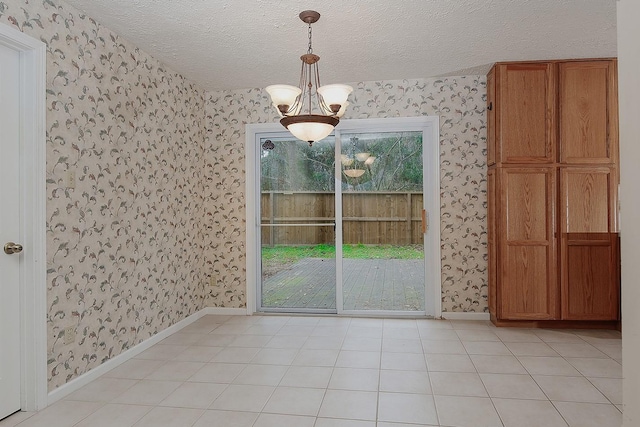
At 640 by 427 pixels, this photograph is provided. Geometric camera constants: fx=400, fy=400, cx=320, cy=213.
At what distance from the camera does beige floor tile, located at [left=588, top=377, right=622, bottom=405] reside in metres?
2.38

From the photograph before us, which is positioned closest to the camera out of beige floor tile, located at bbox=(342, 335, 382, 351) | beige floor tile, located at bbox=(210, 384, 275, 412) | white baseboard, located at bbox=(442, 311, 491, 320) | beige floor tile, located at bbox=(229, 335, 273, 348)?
beige floor tile, located at bbox=(210, 384, 275, 412)

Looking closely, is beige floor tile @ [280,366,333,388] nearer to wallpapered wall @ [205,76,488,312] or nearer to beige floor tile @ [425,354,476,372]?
beige floor tile @ [425,354,476,372]

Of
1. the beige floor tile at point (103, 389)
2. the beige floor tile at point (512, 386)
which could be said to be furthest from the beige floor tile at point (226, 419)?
the beige floor tile at point (512, 386)

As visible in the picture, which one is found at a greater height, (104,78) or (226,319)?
(104,78)

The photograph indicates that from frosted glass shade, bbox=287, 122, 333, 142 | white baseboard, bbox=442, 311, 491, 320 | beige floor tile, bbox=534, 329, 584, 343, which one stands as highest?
frosted glass shade, bbox=287, 122, 333, 142

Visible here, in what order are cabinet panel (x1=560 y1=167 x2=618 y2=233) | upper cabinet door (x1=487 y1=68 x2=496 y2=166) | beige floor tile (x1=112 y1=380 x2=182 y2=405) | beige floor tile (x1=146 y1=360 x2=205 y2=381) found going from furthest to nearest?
upper cabinet door (x1=487 y1=68 x2=496 y2=166) < cabinet panel (x1=560 y1=167 x2=618 y2=233) < beige floor tile (x1=146 y1=360 x2=205 y2=381) < beige floor tile (x1=112 y1=380 x2=182 y2=405)

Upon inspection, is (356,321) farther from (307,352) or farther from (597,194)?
(597,194)

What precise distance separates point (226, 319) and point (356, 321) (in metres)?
1.41

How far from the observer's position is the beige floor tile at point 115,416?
2195mm

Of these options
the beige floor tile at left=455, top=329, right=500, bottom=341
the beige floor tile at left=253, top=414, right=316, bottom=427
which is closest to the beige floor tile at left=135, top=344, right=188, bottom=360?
the beige floor tile at left=253, top=414, right=316, bottom=427

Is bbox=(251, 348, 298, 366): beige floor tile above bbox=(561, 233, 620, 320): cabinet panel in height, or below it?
below

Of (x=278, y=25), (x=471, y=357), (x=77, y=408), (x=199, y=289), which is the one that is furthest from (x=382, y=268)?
(x=77, y=408)

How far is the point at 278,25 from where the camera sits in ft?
9.75

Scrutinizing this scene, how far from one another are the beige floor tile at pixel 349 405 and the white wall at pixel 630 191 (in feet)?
4.96
